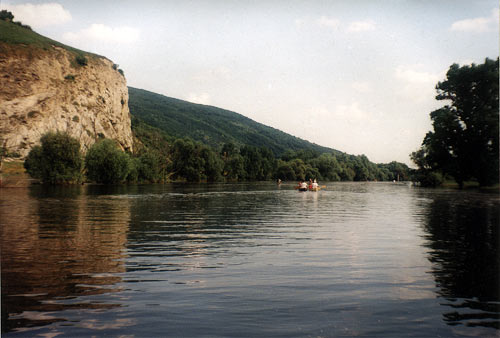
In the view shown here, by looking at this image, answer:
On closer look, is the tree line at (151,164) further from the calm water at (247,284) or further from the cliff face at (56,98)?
the calm water at (247,284)

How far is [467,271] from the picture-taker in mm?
10555

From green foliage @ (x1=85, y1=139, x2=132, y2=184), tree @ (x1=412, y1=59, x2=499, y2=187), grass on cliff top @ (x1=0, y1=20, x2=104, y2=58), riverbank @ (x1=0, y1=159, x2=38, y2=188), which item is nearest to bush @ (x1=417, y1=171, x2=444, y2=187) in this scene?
tree @ (x1=412, y1=59, x2=499, y2=187)

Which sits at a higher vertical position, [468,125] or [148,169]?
[468,125]

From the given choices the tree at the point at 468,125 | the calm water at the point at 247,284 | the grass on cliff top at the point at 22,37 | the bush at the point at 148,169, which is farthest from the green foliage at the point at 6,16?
the calm water at the point at 247,284

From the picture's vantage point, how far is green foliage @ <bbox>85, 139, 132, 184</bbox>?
97438 millimetres

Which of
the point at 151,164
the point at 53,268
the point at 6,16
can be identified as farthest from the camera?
the point at 6,16

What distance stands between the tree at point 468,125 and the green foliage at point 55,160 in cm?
7868

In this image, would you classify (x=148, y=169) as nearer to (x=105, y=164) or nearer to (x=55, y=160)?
(x=105, y=164)

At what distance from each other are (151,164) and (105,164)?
25989mm

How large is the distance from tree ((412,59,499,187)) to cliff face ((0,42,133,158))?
10272cm

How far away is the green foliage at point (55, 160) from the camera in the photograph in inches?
3428

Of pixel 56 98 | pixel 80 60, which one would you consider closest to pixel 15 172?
pixel 56 98

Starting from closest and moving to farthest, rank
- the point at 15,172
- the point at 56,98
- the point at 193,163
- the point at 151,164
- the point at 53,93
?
the point at 15,172
the point at 53,93
the point at 56,98
the point at 151,164
the point at 193,163

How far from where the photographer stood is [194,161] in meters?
145
